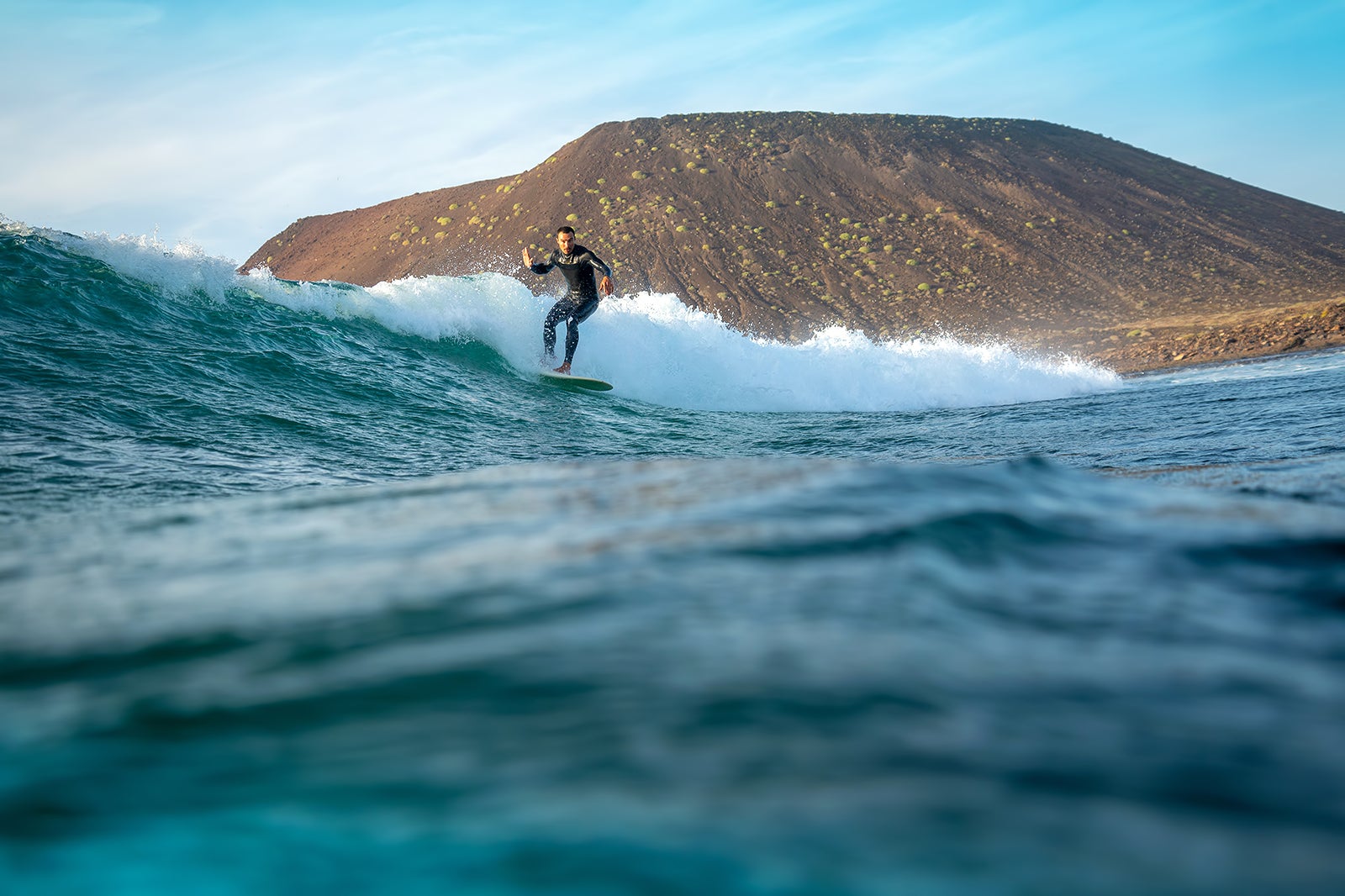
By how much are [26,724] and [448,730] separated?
25.4 inches

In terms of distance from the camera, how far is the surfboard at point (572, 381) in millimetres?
11148

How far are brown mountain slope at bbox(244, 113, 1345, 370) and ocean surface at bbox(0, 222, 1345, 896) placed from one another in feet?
99.2

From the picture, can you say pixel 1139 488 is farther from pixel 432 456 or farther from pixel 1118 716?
pixel 432 456

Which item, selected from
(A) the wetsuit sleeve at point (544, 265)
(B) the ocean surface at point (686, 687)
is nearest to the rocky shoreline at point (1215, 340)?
(A) the wetsuit sleeve at point (544, 265)

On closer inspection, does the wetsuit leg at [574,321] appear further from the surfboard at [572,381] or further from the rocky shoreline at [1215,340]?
the rocky shoreline at [1215,340]

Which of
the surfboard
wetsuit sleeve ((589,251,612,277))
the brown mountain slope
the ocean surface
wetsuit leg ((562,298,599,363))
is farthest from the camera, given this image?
the brown mountain slope

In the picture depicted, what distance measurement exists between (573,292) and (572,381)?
3.80 ft

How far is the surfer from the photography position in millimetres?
10406

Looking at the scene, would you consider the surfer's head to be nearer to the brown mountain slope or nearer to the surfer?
the surfer

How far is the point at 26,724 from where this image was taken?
125 cm

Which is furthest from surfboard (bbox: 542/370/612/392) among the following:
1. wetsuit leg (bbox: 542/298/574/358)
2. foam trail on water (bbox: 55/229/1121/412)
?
foam trail on water (bbox: 55/229/1121/412)

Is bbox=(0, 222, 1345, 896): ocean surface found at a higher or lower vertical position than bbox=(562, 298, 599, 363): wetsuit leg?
lower

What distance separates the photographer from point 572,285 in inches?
421

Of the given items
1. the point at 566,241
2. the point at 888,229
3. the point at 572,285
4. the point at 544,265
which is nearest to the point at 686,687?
the point at 544,265
